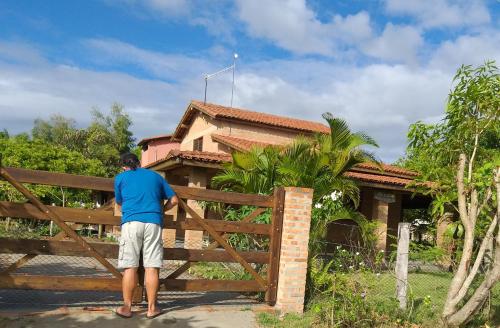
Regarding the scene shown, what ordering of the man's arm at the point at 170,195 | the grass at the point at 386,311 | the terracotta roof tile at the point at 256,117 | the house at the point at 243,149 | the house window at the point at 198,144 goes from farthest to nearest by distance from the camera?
the house window at the point at 198,144 → the terracotta roof tile at the point at 256,117 → the house at the point at 243,149 → the grass at the point at 386,311 → the man's arm at the point at 170,195

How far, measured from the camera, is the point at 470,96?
21.5 feet

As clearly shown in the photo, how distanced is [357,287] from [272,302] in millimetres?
1120

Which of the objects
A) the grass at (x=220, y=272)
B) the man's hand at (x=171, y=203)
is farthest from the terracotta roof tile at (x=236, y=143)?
the man's hand at (x=171, y=203)

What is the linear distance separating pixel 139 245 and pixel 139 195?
1.81 feet

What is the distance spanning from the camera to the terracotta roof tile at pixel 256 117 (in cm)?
1877

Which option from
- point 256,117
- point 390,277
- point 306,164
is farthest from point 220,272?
point 256,117

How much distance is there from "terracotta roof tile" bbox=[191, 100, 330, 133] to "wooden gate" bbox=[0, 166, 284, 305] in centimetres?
1225

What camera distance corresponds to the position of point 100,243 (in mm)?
5773

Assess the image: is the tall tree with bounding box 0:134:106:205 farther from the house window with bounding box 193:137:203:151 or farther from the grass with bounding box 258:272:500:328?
the grass with bounding box 258:272:500:328

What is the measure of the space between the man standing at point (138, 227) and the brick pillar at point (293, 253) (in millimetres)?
1693

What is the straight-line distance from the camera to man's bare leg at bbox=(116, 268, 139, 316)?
5.47 metres

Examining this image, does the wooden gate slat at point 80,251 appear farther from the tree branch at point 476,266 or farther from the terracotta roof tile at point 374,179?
the terracotta roof tile at point 374,179

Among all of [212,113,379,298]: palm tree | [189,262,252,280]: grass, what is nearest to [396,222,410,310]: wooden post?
[212,113,379,298]: palm tree

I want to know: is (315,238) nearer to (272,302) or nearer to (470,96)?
(272,302)
